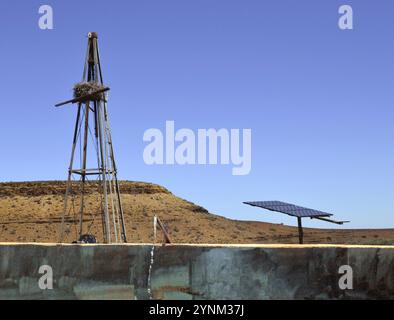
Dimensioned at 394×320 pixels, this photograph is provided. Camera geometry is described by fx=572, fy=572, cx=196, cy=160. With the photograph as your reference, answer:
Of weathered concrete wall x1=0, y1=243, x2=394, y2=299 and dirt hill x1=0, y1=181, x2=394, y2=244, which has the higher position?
weathered concrete wall x1=0, y1=243, x2=394, y2=299

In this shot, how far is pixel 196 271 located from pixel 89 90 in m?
17.8

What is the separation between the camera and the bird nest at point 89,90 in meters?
24.9

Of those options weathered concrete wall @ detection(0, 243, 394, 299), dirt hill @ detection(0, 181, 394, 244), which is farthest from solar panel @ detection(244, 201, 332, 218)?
dirt hill @ detection(0, 181, 394, 244)

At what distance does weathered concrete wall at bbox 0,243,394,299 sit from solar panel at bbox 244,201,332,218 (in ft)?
21.0

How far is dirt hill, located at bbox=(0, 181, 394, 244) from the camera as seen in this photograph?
49.6 metres
